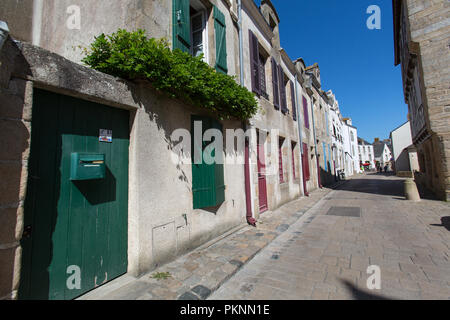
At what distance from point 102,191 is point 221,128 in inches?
106

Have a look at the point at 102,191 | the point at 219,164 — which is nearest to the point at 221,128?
the point at 219,164

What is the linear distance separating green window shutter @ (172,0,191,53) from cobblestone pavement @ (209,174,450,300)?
3949 mm

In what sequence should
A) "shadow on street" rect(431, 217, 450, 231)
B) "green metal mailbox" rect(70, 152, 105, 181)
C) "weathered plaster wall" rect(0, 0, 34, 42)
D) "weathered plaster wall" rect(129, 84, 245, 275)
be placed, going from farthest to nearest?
"shadow on street" rect(431, 217, 450, 231) < "weathered plaster wall" rect(0, 0, 34, 42) < "weathered plaster wall" rect(129, 84, 245, 275) < "green metal mailbox" rect(70, 152, 105, 181)

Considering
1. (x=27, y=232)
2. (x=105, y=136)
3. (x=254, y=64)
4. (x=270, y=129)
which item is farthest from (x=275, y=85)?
(x=27, y=232)

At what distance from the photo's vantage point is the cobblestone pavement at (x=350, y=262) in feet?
7.86

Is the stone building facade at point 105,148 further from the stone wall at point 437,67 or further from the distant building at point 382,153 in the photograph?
the distant building at point 382,153

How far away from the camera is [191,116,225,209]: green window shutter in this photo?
3.75 meters

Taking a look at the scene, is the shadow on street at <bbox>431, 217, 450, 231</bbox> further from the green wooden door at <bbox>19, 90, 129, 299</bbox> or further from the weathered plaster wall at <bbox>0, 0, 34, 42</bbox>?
the weathered plaster wall at <bbox>0, 0, 34, 42</bbox>

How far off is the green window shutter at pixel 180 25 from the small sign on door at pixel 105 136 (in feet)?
6.39

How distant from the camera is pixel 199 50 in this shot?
4.82 meters

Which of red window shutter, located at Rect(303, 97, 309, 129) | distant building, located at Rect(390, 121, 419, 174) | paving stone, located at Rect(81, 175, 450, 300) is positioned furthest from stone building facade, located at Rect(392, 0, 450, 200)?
distant building, located at Rect(390, 121, 419, 174)

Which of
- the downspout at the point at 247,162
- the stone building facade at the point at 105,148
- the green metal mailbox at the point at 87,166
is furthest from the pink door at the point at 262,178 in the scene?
the green metal mailbox at the point at 87,166

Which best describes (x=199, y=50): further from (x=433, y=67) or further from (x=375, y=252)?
(x=433, y=67)

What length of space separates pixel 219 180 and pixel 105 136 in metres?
2.30
